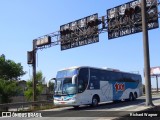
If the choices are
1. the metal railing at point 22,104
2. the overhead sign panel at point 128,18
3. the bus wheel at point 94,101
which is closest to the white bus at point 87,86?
the bus wheel at point 94,101

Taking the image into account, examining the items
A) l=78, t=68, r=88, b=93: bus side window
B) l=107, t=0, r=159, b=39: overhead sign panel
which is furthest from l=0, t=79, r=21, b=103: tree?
l=78, t=68, r=88, b=93: bus side window

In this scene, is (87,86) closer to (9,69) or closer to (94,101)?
(94,101)

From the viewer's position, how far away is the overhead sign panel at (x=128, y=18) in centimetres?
2897

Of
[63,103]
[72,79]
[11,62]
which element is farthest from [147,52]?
[11,62]

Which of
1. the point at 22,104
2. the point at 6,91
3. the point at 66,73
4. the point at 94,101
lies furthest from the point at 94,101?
the point at 6,91

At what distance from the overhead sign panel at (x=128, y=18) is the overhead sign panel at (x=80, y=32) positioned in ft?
5.82

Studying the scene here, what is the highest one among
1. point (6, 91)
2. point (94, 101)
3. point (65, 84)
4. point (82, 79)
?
point (82, 79)

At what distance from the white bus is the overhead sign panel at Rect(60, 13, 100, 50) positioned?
563 centimetres

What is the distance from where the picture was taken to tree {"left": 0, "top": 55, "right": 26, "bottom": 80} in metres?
76.1

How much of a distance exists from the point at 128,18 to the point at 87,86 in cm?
961

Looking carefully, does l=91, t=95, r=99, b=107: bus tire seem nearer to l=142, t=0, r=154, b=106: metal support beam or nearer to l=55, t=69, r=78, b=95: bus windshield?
l=55, t=69, r=78, b=95: bus windshield

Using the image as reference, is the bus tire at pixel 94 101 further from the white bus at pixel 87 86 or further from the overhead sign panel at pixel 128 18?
the overhead sign panel at pixel 128 18

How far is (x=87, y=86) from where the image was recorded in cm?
2450

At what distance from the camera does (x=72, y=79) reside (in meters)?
23.2
